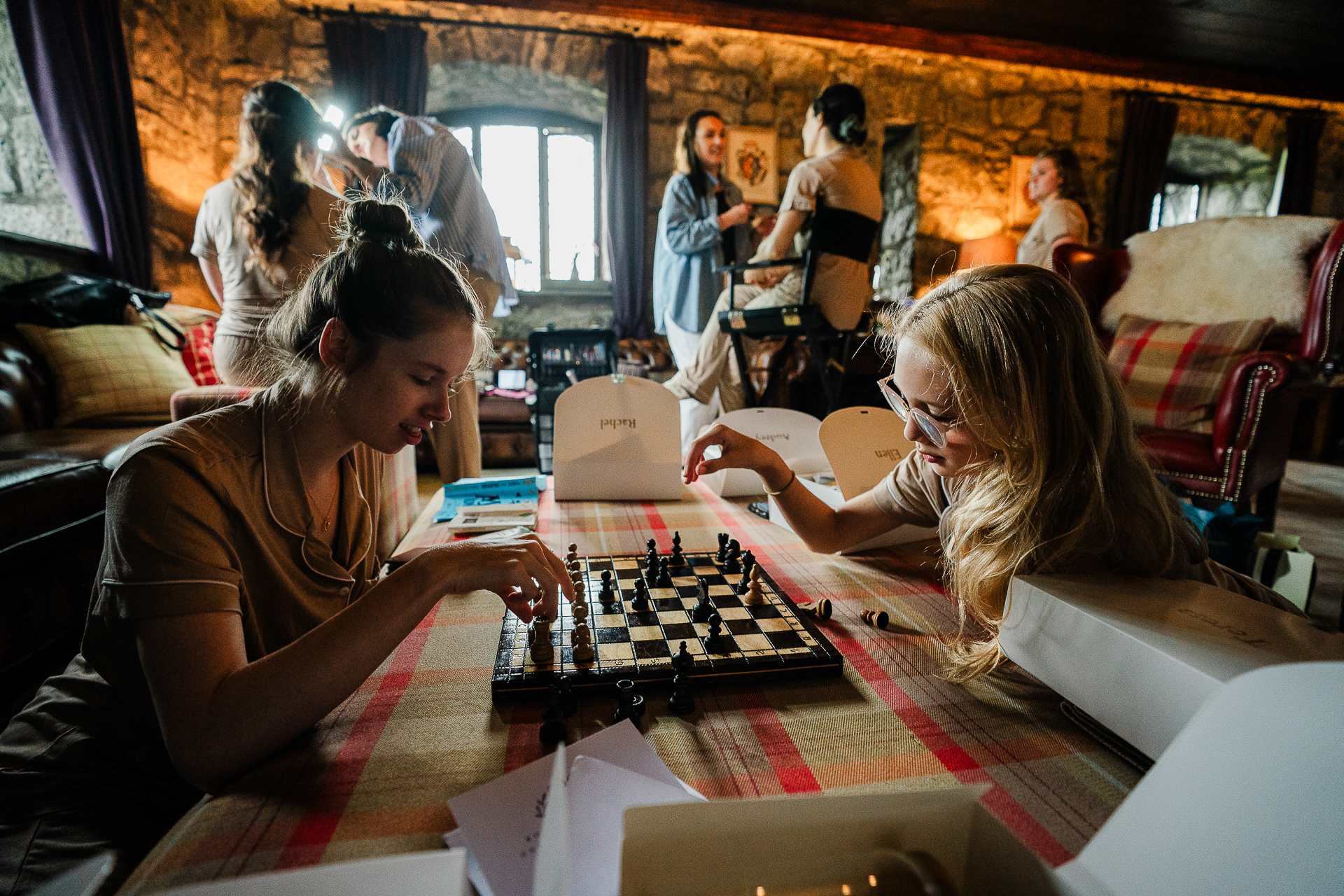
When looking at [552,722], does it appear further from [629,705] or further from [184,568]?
[184,568]

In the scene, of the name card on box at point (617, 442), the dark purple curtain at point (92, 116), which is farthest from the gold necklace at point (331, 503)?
the dark purple curtain at point (92, 116)

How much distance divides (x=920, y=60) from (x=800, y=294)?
383 cm

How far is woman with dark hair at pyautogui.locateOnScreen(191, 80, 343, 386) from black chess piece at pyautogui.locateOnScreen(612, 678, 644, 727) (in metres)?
1.96

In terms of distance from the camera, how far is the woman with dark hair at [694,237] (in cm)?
378

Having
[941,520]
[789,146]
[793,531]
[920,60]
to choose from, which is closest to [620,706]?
[941,520]

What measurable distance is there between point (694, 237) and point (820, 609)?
3.20 meters

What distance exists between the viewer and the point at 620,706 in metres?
0.73

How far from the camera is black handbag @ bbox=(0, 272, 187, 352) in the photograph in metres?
2.95

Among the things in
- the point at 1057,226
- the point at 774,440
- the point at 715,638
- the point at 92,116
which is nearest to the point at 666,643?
the point at 715,638

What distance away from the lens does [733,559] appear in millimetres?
1219

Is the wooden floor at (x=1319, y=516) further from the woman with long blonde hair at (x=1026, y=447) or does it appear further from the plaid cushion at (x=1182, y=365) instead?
the woman with long blonde hair at (x=1026, y=447)

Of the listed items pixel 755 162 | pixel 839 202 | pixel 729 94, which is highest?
pixel 729 94

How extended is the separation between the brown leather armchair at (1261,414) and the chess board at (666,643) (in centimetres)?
227

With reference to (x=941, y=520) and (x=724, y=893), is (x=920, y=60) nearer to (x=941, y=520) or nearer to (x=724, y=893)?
(x=941, y=520)
